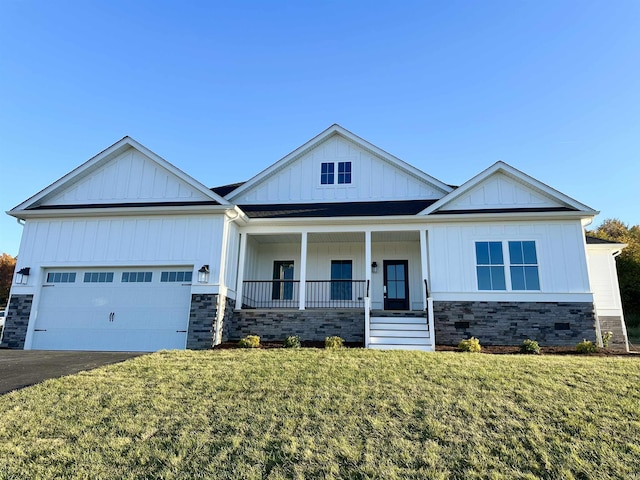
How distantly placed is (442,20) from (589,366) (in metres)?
9.09

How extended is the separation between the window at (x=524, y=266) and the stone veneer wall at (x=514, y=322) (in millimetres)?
524

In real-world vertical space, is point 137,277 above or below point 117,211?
below

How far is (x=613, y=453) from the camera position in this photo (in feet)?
13.5

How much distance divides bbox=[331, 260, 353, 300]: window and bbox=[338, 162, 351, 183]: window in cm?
281

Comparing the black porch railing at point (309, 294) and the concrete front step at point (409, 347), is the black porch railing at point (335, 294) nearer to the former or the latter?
the black porch railing at point (309, 294)

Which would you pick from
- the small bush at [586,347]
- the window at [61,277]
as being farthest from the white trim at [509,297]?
the window at [61,277]

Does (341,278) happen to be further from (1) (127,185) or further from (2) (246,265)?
(1) (127,185)

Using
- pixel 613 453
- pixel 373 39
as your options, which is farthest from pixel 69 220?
pixel 613 453

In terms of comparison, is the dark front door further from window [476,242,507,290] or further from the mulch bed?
the mulch bed

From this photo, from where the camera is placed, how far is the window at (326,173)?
1436 cm

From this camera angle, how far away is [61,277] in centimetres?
1181

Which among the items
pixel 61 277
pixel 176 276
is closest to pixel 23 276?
pixel 61 277

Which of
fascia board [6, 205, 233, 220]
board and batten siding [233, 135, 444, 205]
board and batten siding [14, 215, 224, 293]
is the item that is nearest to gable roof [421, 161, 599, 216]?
board and batten siding [233, 135, 444, 205]

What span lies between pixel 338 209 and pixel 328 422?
8.80 metres
